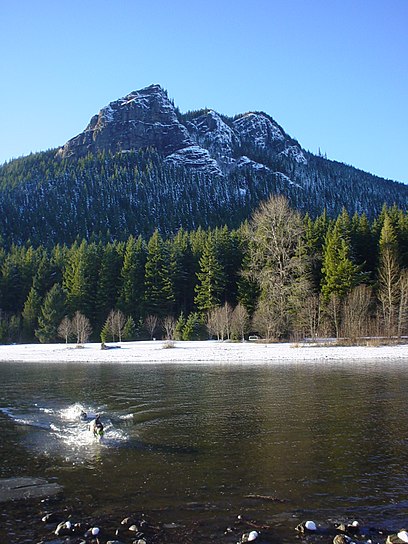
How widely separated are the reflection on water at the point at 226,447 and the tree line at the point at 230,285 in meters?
28.9

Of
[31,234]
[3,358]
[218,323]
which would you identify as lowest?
[3,358]

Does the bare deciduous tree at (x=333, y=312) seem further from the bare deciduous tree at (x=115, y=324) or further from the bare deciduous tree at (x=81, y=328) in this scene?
the bare deciduous tree at (x=81, y=328)

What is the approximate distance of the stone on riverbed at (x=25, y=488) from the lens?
37.3 ft

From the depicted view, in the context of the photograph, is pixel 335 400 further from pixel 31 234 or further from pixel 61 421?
pixel 31 234

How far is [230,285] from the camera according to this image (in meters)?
77.9

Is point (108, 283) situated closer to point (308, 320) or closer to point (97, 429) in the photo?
point (308, 320)

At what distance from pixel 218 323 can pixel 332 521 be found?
2166 inches

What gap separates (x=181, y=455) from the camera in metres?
14.8

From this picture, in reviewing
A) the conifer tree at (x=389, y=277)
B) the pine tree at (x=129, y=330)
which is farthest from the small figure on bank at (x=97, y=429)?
the pine tree at (x=129, y=330)

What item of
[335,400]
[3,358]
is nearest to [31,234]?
[3,358]

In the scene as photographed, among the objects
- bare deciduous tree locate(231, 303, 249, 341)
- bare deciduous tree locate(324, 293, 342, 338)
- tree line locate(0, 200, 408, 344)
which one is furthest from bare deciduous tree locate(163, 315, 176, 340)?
bare deciduous tree locate(324, 293, 342, 338)

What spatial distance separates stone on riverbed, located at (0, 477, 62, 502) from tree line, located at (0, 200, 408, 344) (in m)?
46.6

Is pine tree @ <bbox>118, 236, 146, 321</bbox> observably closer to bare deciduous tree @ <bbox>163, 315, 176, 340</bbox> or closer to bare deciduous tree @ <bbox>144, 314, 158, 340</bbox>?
bare deciduous tree @ <bbox>144, 314, 158, 340</bbox>

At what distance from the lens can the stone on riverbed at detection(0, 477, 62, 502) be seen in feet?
37.3
